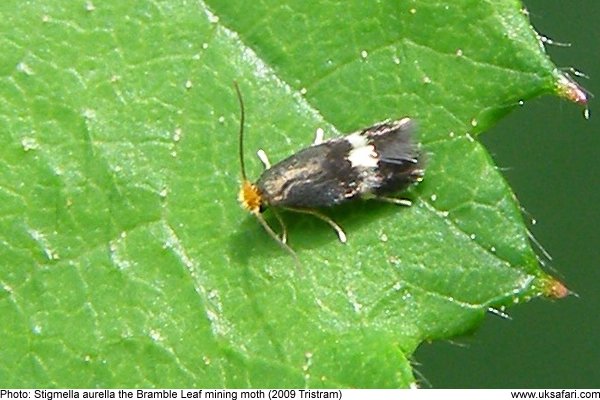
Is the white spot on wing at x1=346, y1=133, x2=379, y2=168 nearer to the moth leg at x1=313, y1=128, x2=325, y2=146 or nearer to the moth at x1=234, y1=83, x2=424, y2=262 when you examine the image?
the moth at x1=234, y1=83, x2=424, y2=262

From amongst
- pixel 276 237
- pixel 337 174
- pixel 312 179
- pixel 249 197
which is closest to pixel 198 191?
pixel 249 197

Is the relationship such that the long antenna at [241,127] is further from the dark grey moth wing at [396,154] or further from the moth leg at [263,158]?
the dark grey moth wing at [396,154]

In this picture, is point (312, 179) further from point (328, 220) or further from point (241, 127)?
point (241, 127)

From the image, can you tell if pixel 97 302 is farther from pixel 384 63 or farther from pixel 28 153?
pixel 384 63

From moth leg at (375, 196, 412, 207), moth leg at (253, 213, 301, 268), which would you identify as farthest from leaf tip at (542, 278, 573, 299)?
moth leg at (253, 213, 301, 268)

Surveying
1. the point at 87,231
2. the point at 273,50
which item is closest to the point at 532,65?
the point at 273,50

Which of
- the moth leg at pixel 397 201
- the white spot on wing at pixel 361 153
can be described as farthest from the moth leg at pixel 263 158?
the moth leg at pixel 397 201
